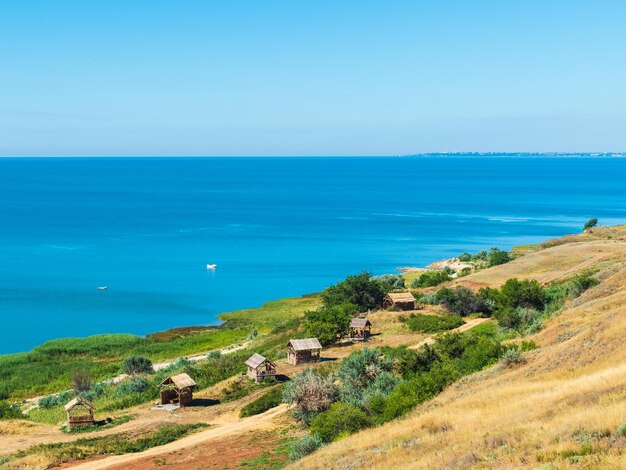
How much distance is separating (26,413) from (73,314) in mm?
37914

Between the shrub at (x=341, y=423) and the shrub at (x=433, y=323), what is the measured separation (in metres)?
23.3

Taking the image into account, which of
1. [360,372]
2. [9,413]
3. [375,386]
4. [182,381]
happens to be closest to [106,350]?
[9,413]

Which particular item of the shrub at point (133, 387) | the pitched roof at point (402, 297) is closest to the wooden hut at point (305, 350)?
the shrub at point (133, 387)

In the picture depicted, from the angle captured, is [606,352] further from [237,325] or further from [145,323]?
[145,323]

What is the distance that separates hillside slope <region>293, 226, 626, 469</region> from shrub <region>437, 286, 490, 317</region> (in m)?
21.1

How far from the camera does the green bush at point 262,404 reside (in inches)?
1407

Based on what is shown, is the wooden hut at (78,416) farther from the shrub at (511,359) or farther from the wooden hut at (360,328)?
the shrub at (511,359)

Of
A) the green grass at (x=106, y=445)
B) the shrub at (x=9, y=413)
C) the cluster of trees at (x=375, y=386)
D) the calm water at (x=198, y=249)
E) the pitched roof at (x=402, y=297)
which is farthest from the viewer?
the calm water at (x=198, y=249)

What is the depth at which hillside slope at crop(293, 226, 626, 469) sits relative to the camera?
550 inches

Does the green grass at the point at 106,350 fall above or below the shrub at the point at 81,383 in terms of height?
below

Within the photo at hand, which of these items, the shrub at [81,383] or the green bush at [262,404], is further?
the shrub at [81,383]

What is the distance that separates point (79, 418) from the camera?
36062 mm

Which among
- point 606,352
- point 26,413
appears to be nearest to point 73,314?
point 26,413

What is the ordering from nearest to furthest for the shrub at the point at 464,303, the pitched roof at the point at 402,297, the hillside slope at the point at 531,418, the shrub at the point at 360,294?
the hillside slope at the point at 531,418 < the shrub at the point at 464,303 < the pitched roof at the point at 402,297 < the shrub at the point at 360,294
